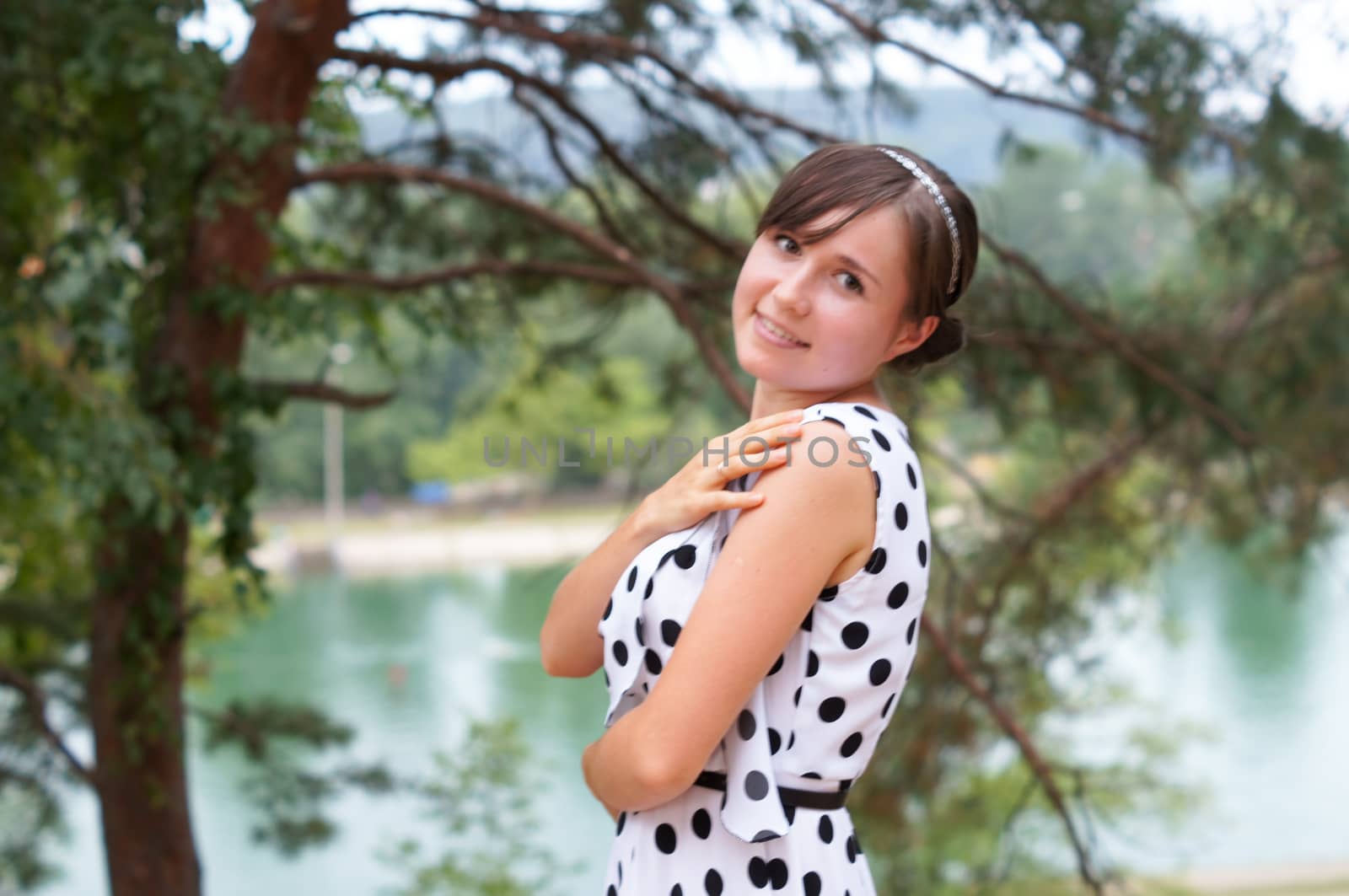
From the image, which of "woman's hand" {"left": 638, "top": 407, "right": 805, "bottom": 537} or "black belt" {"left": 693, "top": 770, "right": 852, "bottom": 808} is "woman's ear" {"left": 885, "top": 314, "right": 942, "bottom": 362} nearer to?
"woman's hand" {"left": 638, "top": 407, "right": 805, "bottom": 537}

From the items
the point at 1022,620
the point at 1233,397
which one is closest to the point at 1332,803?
the point at 1022,620

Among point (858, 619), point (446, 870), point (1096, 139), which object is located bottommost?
point (446, 870)

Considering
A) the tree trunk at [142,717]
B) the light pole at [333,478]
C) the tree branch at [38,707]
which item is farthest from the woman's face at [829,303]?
the light pole at [333,478]

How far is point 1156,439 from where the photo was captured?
4453 mm

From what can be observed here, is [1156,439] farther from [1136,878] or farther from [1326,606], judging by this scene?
[1326,606]

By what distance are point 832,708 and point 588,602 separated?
186mm

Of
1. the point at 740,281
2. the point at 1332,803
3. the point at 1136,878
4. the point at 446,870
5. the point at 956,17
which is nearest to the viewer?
the point at 740,281

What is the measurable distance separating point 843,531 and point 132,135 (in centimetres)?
209

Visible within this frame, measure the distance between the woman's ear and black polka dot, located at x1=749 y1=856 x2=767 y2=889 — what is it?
0.35 meters

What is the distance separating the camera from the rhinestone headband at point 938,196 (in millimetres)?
857

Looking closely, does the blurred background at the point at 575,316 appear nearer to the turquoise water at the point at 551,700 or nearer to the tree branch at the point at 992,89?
the tree branch at the point at 992,89

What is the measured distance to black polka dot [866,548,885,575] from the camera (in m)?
0.82

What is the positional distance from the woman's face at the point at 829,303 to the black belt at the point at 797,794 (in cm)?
27

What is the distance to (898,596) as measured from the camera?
85 centimetres
